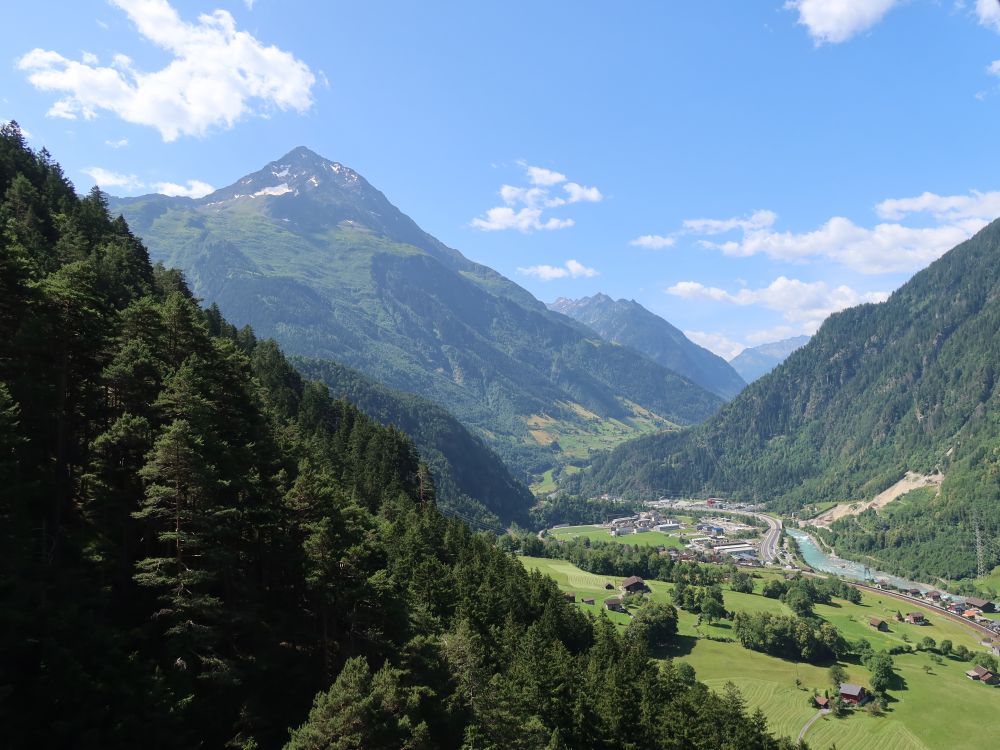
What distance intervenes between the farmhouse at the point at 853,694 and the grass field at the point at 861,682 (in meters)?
2.06

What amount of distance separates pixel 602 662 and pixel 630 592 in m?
86.6

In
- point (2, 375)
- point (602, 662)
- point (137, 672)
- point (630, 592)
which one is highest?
point (2, 375)

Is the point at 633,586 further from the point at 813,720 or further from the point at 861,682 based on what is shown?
the point at 813,720

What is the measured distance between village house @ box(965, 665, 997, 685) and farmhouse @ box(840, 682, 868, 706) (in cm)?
3606

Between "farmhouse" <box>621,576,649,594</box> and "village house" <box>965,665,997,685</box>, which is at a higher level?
"village house" <box>965,665,997,685</box>

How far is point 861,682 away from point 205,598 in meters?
115

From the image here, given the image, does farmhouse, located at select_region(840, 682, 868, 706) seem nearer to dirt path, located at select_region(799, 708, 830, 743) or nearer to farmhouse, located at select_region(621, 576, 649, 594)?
dirt path, located at select_region(799, 708, 830, 743)

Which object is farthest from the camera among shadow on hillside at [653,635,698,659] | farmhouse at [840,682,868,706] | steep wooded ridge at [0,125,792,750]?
shadow on hillside at [653,635,698,659]

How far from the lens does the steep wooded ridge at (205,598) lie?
22281 millimetres

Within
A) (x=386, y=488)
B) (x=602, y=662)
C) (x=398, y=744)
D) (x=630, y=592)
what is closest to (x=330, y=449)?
(x=386, y=488)

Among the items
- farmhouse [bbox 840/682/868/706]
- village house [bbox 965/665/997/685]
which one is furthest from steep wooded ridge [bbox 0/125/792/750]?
village house [bbox 965/665/997/685]

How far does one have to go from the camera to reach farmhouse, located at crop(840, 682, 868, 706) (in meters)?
93.3

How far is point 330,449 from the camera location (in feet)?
262

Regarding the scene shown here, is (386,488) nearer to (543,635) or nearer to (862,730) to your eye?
(543,635)
